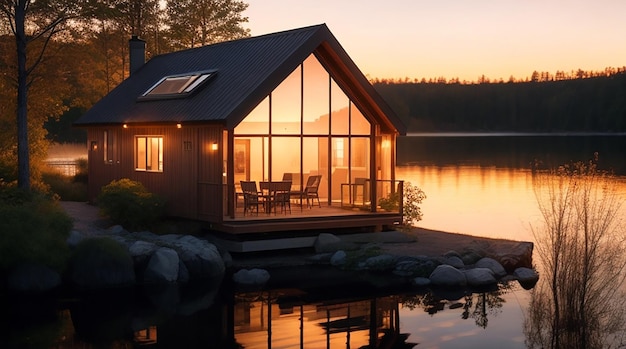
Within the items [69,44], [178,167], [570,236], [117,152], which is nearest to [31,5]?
[69,44]

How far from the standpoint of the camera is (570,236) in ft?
38.4

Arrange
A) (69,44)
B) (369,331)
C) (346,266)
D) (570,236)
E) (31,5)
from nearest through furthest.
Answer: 1. (570,236)
2. (369,331)
3. (346,266)
4. (31,5)
5. (69,44)

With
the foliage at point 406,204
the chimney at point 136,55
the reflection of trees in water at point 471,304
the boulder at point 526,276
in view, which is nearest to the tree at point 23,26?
the chimney at point 136,55

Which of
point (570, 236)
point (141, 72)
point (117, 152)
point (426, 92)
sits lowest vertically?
point (570, 236)

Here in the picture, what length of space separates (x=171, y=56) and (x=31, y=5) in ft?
16.7

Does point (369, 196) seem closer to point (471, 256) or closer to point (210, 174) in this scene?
point (471, 256)

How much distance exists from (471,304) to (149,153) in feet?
35.2

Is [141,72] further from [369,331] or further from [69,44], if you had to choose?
[369,331]

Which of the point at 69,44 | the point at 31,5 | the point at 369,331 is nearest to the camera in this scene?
the point at 369,331

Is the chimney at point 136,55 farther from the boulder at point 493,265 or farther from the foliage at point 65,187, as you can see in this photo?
the boulder at point 493,265

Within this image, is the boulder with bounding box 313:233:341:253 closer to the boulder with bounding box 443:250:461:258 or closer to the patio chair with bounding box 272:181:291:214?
the patio chair with bounding box 272:181:291:214

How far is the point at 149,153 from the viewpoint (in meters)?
21.9

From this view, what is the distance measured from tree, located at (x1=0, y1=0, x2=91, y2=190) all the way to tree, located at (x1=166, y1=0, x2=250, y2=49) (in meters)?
18.7

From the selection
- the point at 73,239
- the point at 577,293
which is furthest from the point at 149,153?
the point at 577,293
